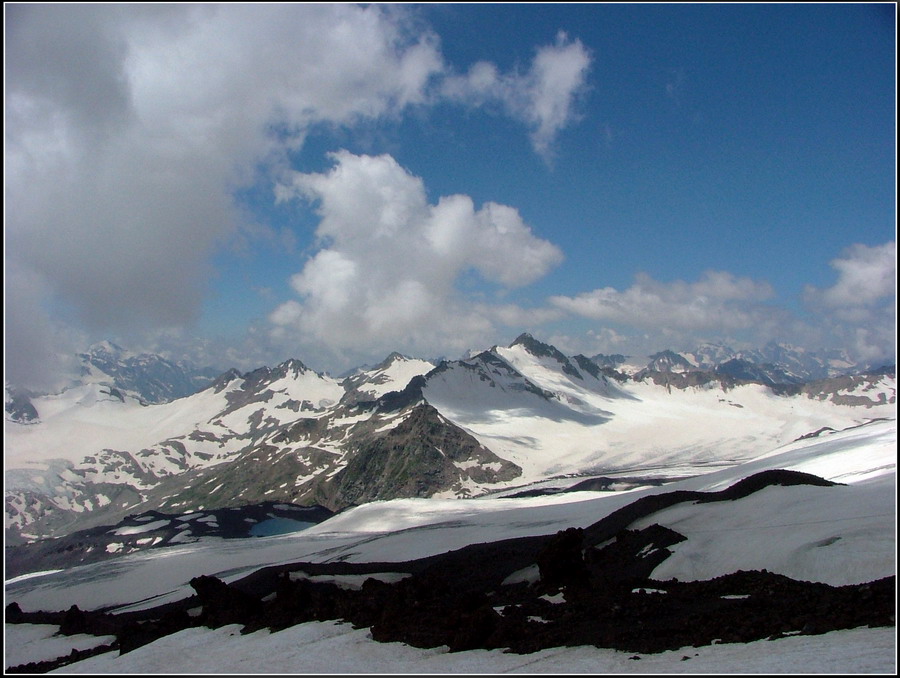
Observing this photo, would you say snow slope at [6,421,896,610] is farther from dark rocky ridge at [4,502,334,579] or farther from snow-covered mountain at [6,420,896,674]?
dark rocky ridge at [4,502,334,579]

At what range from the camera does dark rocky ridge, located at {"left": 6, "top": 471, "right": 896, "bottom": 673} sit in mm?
19797

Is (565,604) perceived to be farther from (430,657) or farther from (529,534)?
(529,534)

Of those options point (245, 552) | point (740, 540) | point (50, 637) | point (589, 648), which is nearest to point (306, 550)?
point (245, 552)

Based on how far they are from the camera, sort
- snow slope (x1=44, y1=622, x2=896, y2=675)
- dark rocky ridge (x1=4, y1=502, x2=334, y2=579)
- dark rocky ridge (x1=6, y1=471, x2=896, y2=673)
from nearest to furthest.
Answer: snow slope (x1=44, y1=622, x2=896, y2=675) → dark rocky ridge (x1=6, y1=471, x2=896, y2=673) → dark rocky ridge (x1=4, y1=502, x2=334, y2=579)

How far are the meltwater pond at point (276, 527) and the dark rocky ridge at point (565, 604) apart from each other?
4590 inches

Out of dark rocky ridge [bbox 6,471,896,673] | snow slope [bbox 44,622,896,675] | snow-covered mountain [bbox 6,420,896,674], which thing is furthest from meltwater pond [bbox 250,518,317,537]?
snow slope [bbox 44,622,896,675]

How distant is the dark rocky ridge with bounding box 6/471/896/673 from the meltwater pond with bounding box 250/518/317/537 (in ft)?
382

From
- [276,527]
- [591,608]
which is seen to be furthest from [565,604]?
[276,527]

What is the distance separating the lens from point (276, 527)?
165750 millimetres

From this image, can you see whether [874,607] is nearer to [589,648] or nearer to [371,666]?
[589,648]

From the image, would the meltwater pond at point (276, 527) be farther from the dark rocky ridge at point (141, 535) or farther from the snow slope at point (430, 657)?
the snow slope at point (430, 657)

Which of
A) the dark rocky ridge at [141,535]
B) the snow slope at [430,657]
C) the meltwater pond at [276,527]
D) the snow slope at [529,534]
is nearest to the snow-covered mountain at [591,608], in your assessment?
the snow slope at [430,657]

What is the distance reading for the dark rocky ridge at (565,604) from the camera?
1980 cm

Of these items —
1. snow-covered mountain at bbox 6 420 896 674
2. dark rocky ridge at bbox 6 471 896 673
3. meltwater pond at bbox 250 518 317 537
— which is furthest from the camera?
meltwater pond at bbox 250 518 317 537
